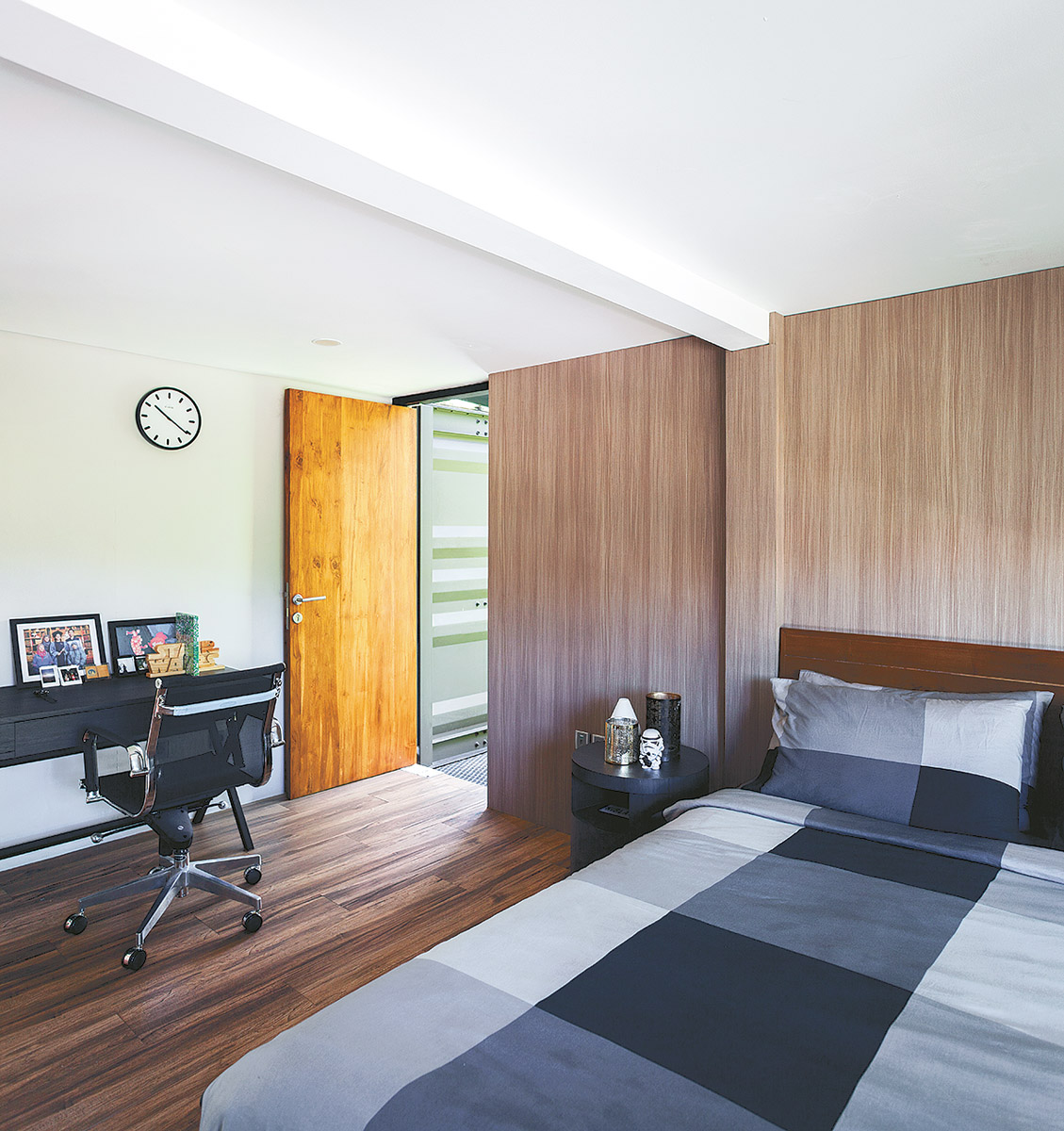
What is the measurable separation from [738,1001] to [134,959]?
2177 millimetres

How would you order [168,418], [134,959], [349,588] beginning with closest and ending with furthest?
[134,959] → [168,418] → [349,588]

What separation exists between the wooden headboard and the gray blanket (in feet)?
1.84

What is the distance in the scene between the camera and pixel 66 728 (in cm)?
305

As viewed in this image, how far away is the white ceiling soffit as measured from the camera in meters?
1.25

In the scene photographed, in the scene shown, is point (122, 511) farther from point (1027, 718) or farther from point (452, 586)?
point (1027, 718)

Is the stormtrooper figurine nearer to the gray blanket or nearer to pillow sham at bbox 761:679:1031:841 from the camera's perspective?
pillow sham at bbox 761:679:1031:841

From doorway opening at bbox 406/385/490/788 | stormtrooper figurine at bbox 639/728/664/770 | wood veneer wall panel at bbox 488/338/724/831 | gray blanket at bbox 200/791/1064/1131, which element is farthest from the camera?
doorway opening at bbox 406/385/490/788

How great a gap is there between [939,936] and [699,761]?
1.37m

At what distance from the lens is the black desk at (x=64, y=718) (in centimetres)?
294

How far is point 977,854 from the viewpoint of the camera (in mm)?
1996

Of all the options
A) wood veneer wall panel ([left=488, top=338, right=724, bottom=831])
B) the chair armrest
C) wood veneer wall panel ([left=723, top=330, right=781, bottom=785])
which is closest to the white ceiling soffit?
wood veneer wall panel ([left=723, top=330, right=781, bottom=785])

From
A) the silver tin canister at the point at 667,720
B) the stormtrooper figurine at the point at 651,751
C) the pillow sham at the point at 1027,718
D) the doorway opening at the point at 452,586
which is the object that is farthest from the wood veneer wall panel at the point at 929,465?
the doorway opening at the point at 452,586

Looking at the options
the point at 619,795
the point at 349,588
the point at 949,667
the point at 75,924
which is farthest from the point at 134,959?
the point at 949,667

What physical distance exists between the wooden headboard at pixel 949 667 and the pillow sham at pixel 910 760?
0.20 m
